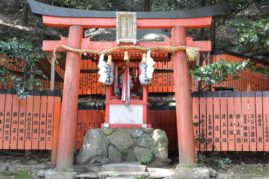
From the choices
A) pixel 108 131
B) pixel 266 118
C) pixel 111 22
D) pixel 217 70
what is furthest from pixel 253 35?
pixel 108 131

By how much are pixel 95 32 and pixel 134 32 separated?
24.1 ft

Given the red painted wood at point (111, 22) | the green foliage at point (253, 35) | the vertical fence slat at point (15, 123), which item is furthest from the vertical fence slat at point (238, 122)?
the vertical fence slat at point (15, 123)

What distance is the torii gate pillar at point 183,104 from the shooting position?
30.3 ft

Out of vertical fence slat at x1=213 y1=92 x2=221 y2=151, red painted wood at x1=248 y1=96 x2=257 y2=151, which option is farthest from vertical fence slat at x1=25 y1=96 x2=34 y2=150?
red painted wood at x1=248 y1=96 x2=257 y2=151

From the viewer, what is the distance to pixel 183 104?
9422 mm

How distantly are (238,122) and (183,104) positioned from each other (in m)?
1.64

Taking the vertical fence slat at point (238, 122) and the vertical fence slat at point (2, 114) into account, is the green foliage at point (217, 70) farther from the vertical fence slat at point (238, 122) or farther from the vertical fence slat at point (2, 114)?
the vertical fence slat at point (2, 114)

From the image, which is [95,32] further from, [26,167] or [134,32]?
[26,167]

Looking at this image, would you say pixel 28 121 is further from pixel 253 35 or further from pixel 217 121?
pixel 253 35

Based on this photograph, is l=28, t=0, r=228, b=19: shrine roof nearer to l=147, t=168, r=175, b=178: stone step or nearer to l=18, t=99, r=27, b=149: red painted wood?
l=18, t=99, r=27, b=149: red painted wood

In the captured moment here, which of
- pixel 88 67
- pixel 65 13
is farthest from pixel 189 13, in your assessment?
pixel 88 67

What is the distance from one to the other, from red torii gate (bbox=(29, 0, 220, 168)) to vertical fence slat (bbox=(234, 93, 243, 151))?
4.34 ft

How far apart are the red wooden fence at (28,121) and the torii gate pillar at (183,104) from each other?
344 cm

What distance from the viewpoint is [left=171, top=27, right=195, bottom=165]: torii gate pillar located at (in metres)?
9.24
